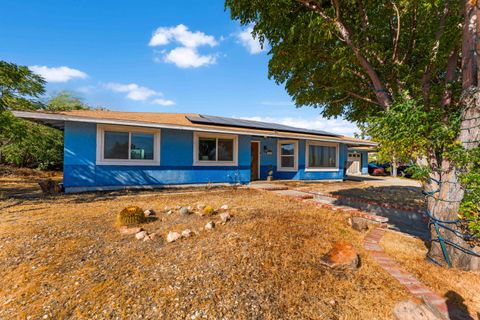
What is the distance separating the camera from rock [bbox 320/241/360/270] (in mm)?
3209

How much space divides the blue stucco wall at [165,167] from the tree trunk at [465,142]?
8.63 meters

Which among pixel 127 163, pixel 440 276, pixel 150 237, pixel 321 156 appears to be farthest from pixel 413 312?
pixel 321 156

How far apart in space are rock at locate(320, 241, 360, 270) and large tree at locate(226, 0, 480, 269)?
1705mm

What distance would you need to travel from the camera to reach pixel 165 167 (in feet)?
32.5

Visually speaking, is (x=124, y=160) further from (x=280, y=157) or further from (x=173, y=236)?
(x=280, y=157)

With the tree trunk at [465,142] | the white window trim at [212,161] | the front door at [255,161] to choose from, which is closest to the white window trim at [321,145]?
the front door at [255,161]

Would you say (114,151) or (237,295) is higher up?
(114,151)

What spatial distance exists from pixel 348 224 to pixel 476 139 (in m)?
2.85

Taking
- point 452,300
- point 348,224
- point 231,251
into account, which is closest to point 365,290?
point 452,300

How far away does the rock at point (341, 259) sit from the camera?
321 cm

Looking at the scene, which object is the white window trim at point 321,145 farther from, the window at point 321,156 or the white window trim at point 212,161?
the white window trim at point 212,161

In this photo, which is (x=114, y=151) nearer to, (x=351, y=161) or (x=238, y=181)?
(x=238, y=181)

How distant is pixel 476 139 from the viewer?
128 inches

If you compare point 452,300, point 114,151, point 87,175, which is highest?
point 114,151
